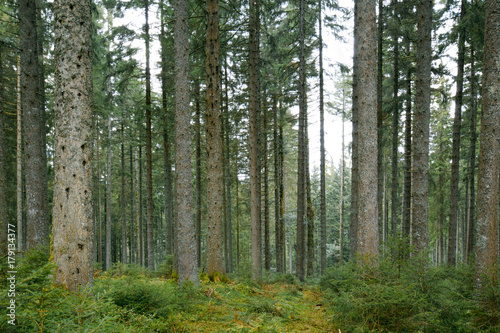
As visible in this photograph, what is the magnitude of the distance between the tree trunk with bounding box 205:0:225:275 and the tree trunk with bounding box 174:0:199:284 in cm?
168

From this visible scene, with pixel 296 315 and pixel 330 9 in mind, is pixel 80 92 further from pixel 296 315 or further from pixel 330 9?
pixel 330 9

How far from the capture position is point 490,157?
19.8 feet

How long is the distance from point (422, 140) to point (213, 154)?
6.36 meters

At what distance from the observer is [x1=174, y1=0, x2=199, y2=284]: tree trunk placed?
739cm

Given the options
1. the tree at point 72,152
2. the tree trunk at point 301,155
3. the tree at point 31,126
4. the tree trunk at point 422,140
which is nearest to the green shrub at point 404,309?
the tree trunk at point 422,140

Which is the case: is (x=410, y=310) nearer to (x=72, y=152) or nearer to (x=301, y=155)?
(x=72, y=152)

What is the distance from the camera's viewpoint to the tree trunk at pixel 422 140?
8.04 metres

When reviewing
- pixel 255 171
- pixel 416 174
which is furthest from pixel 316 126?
pixel 416 174

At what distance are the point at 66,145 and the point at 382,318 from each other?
5.64 m

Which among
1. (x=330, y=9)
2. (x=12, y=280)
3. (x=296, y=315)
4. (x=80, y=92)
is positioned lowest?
(x=296, y=315)

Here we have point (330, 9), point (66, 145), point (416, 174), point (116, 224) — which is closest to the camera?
point (66, 145)

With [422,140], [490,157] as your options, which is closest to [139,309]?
[490,157]

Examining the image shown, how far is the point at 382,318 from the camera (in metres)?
4.67

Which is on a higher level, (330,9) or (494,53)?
(330,9)
